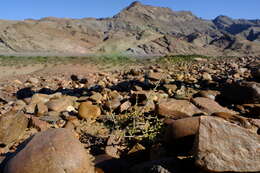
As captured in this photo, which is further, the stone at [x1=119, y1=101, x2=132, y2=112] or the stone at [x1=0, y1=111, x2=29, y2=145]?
the stone at [x1=119, y1=101, x2=132, y2=112]

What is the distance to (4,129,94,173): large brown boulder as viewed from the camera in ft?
6.26

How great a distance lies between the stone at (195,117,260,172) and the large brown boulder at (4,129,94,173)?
893mm

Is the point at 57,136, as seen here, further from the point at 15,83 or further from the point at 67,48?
the point at 67,48

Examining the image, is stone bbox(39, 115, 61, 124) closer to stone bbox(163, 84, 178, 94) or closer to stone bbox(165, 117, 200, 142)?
stone bbox(165, 117, 200, 142)

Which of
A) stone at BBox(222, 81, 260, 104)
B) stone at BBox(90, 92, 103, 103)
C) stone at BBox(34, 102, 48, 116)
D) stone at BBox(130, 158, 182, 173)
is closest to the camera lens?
stone at BBox(130, 158, 182, 173)

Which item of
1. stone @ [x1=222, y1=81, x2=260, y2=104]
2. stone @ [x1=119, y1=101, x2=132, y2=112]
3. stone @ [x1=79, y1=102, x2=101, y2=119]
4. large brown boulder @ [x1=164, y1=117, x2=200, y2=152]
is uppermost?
stone @ [x1=222, y1=81, x2=260, y2=104]

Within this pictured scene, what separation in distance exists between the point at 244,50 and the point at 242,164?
217 feet

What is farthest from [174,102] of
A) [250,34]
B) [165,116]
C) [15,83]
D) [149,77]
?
[250,34]

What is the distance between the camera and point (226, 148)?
5.77ft

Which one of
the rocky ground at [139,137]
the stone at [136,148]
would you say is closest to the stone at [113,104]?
the rocky ground at [139,137]

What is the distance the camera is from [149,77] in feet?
20.0

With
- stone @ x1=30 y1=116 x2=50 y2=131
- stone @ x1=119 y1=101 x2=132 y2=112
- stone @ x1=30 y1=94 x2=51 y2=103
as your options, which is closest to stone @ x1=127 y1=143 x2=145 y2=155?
stone @ x1=119 y1=101 x2=132 y2=112

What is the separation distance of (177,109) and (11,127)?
6.65ft

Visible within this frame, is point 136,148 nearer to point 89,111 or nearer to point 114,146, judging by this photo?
point 114,146
